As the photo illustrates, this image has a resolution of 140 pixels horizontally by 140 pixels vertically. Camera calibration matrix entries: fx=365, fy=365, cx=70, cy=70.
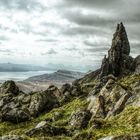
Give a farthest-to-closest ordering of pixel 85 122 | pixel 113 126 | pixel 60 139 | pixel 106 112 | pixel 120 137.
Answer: pixel 106 112 → pixel 85 122 → pixel 113 126 → pixel 60 139 → pixel 120 137

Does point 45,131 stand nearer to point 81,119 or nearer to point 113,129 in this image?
point 113,129

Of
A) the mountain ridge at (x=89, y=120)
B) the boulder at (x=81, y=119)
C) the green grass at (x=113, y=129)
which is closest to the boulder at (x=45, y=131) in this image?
the mountain ridge at (x=89, y=120)

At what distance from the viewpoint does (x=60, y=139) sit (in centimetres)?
6438

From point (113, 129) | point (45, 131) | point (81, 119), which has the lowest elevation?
point (81, 119)

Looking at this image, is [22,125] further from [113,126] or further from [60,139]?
[60,139]

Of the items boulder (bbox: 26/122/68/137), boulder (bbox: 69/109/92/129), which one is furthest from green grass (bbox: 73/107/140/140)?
boulder (bbox: 69/109/92/129)

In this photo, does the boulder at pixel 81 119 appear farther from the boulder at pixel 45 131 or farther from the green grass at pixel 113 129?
the boulder at pixel 45 131

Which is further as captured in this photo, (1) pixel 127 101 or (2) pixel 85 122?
(1) pixel 127 101

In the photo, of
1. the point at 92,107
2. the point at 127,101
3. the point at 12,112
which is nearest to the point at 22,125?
the point at 12,112

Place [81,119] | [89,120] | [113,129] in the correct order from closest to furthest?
1. [113,129]
2. [81,119]
3. [89,120]

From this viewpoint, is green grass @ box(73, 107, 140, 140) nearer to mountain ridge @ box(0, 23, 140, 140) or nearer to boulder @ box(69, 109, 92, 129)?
mountain ridge @ box(0, 23, 140, 140)

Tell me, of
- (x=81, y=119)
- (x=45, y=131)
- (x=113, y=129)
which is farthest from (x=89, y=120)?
(x=45, y=131)

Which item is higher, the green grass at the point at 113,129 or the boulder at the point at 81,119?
the green grass at the point at 113,129

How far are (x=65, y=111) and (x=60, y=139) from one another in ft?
425
